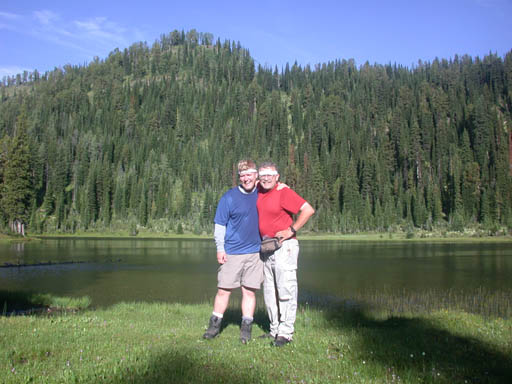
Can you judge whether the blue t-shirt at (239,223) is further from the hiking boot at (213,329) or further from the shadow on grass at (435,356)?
the shadow on grass at (435,356)

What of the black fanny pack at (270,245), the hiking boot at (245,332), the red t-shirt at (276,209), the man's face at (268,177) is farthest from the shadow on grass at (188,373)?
the man's face at (268,177)

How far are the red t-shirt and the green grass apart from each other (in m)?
1.91

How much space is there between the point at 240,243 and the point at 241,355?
2167mm

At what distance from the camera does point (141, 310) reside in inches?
511

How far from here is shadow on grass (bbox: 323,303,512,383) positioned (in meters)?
4.87

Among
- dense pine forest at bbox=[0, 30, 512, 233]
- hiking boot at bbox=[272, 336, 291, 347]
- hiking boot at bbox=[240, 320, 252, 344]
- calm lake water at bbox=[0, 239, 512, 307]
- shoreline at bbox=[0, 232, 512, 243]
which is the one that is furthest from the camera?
dense pine forest at bbox=[0, 30, 512, 233]

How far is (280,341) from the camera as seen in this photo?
21.6 feet

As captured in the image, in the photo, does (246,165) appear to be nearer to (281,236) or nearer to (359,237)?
(281,236)

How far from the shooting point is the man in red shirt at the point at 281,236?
23.2 feet

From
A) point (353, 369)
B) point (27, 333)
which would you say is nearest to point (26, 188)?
point (27, 333)

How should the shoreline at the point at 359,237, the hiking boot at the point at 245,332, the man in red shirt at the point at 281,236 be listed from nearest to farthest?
the hiking boot at the point at 245,332
the man in red shirt at the point at 281,236
the shoreline at the point at 359,237

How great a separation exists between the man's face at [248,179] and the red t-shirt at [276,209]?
0.34m

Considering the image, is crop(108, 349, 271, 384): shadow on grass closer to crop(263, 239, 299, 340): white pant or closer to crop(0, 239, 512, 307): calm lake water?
crop(263, 239, 299, 340): white pant

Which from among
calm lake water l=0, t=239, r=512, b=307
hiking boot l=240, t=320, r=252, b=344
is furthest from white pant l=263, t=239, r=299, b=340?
calm lake water l=0, t=239, r=512, b=307
